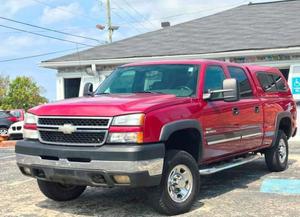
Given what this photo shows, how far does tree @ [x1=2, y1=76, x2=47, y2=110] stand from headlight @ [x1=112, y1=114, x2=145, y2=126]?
5268 cm

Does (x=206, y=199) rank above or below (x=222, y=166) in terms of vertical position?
below

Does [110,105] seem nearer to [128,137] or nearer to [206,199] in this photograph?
[128,137]

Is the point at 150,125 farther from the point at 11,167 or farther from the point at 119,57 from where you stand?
the point at 119,57

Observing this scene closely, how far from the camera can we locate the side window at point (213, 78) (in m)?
6.94

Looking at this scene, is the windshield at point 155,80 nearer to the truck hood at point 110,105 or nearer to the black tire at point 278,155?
the truck hood at point 110,105

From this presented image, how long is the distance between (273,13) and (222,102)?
50.3 feet

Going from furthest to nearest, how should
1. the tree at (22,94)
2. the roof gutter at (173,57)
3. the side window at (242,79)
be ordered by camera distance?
1. the tree at (22,94)
2. the roof gutter at (173,57)
3. the side window at (242,79)

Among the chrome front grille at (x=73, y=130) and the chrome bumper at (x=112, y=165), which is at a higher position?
the chrome front grille at (x=73, y=130)

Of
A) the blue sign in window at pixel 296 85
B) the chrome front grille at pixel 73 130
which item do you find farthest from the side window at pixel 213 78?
the blue sign in window at pixel 296 85

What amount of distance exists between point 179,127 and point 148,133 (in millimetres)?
564

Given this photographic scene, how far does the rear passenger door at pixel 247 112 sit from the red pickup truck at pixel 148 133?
0.8 inches

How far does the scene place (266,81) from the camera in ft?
29.3

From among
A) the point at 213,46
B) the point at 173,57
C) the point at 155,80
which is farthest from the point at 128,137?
the point at 213,46

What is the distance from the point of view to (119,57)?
18469mm
